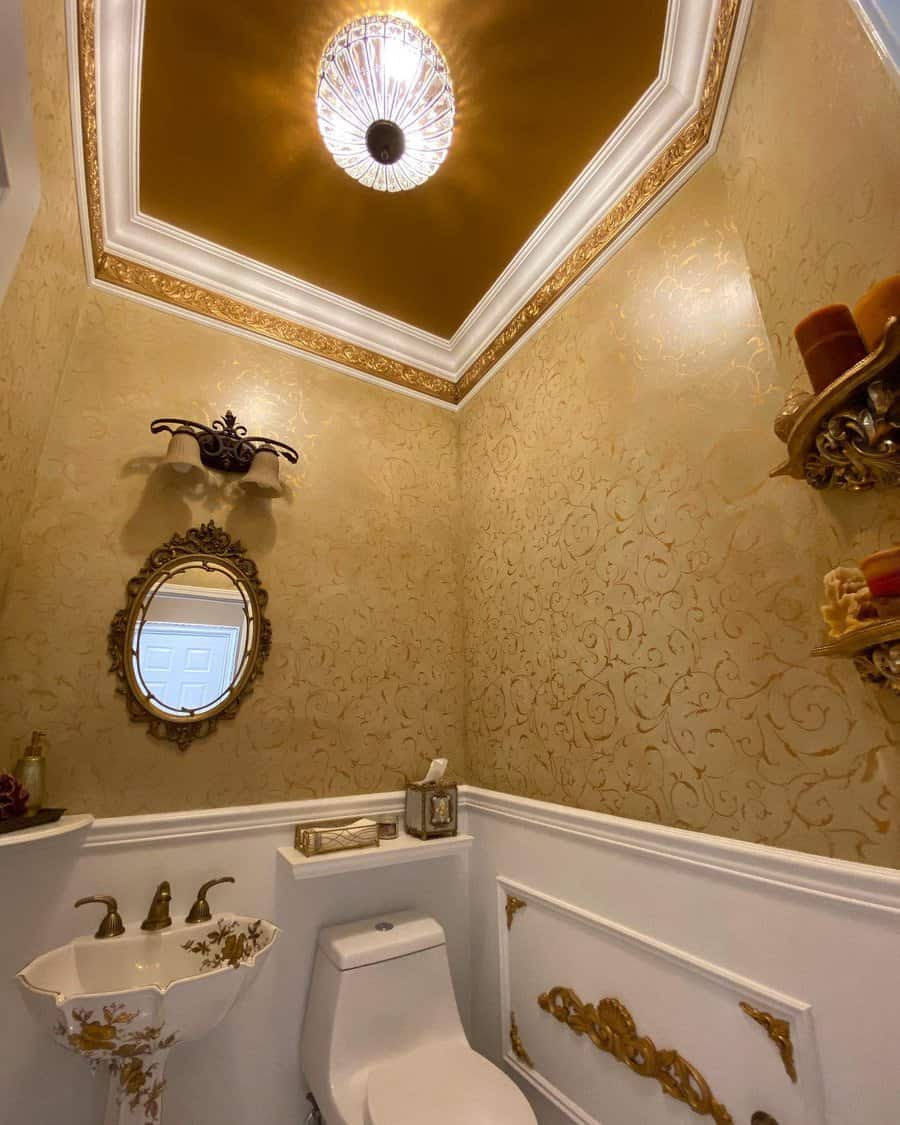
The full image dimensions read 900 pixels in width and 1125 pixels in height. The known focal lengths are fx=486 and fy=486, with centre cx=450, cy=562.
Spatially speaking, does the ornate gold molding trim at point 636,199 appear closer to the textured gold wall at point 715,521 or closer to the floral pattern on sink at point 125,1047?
the textured gold wall at point 715,521

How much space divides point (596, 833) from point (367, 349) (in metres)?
1.99

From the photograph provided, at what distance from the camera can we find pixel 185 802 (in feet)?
4.58

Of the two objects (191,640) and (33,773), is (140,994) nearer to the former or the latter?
(33,773)

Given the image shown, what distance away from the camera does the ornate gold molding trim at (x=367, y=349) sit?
124 centimetres

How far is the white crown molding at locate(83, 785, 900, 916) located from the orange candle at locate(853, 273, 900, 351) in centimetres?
85

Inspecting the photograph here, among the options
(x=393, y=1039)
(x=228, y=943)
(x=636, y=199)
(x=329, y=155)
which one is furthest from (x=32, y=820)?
(x=636, y=199)

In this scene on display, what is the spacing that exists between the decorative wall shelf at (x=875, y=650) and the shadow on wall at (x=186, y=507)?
1.57 m

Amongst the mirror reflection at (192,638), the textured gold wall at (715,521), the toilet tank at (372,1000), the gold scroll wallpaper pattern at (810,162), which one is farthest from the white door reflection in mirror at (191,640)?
the gold scroll wallpaper pattern at (810,162)

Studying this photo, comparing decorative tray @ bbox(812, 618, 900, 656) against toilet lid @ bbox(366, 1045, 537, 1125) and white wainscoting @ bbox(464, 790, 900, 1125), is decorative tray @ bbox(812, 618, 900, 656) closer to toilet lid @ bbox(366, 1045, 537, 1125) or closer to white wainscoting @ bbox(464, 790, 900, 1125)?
white wainscoting @ bbox(464, 790, 900, 1125)

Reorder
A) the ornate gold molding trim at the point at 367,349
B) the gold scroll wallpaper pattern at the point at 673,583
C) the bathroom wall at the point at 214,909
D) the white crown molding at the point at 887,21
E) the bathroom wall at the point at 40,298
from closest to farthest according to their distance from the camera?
the white crown molding at the point at 887,21
the gold scroll wallpaper pattern at the point at 673,583
the bathroom wall at the point at 40,298
the bathroom wall at the point at 214,909
the ornate gold molding trim at the point at 367,349

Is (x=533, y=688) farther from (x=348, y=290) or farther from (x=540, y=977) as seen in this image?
(x=348, y=290)

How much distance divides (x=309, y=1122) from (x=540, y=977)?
0.74m

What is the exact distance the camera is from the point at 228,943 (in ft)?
4.17

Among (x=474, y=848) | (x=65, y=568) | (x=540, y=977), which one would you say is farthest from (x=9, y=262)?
(x=540, y=977)
